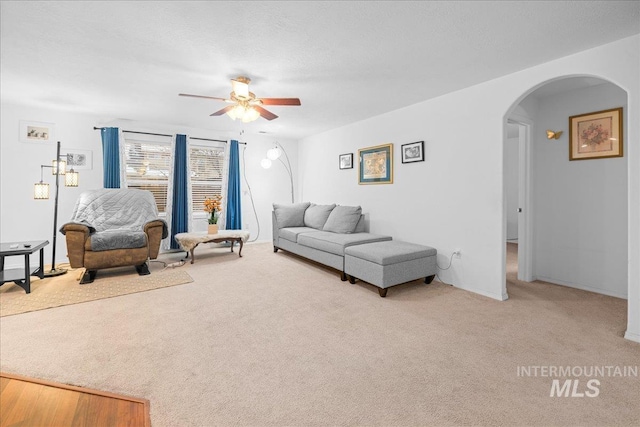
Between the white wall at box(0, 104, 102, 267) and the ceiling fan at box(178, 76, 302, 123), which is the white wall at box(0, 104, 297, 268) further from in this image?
the ceiling fan at box(178, 76, 302, 123)

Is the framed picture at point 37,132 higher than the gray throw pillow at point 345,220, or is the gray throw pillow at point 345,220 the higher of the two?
the framed picture at point 37,132

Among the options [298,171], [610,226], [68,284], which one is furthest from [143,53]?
[610,226]

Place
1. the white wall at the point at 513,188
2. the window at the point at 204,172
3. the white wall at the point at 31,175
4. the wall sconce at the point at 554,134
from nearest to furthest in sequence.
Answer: the wall sconce at the point at 554,134 → the white wall at the point at 31,175 → the window at the point at 204,172 → the white wall at the point at 513,188

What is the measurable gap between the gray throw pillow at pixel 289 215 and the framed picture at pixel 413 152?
2261mm

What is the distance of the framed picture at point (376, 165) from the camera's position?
4466 millimetres

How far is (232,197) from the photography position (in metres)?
6.04

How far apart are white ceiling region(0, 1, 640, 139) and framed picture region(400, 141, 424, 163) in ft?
2.03

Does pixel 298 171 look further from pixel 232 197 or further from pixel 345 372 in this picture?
pixel 345 372

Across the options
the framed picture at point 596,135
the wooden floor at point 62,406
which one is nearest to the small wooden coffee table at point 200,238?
the wooden floor at point 62,406

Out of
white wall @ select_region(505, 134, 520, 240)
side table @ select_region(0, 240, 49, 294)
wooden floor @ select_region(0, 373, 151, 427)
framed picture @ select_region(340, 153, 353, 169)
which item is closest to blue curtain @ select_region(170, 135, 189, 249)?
side table @ select_region(0, 240, 49, 294)

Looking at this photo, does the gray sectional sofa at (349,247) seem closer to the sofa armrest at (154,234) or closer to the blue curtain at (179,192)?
the blue curtain at (179,192)

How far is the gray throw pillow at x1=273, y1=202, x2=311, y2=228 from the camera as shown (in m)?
5.48

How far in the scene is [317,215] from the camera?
5273 millimetres

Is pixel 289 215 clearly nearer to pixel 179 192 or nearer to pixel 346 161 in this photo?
pixel 346 161
